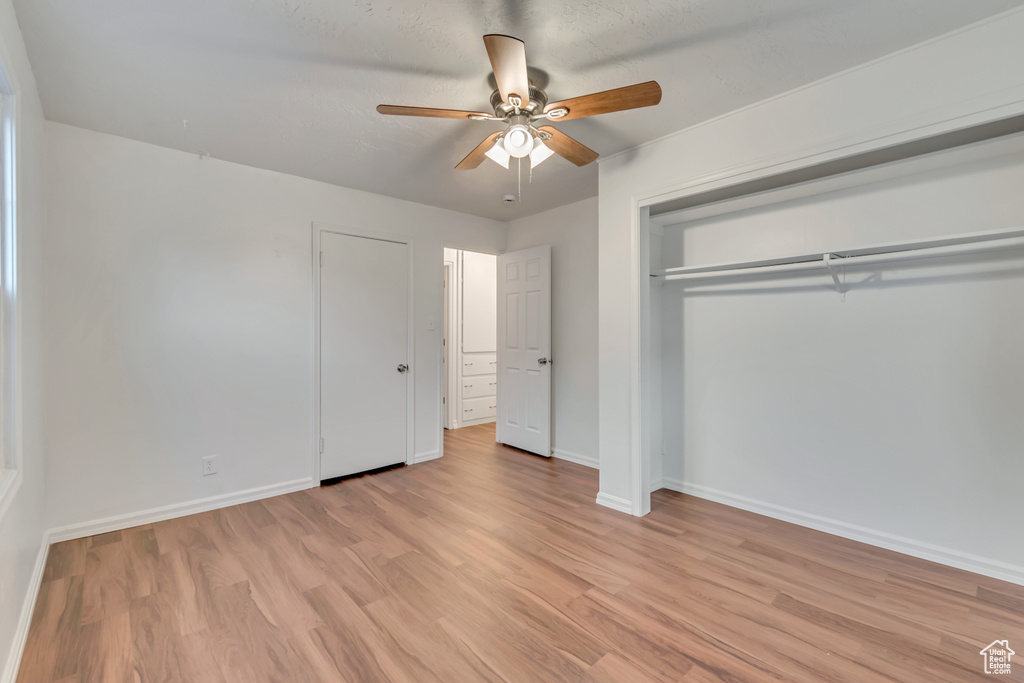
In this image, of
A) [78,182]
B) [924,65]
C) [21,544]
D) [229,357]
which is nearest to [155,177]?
[78,182]

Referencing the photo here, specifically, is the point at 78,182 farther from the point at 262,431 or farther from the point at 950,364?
the point at 950,364

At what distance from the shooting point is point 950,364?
2268 mm

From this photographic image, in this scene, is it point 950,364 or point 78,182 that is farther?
point 78,182

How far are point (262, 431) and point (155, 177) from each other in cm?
184

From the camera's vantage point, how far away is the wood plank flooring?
161 centimetres

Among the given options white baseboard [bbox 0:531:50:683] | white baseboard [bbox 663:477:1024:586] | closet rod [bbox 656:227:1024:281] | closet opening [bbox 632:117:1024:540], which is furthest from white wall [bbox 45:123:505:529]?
white baseboard [bbox 663:477:1024:586]

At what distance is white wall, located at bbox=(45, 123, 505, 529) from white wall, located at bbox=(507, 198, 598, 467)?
1928mm

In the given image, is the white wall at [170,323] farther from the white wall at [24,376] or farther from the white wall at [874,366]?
the white wall at [874,366]

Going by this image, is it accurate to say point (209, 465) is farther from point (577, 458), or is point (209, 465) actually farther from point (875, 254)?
point (875, 254)

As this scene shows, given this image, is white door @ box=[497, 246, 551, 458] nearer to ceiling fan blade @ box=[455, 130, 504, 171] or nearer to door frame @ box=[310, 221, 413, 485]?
door frame @ box=[310, 221, 413, 485]

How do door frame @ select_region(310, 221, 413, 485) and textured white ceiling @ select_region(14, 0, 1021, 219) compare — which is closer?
textured white ceiling @ select_region(14, 0, 1021, 219)

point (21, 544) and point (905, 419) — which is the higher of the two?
point (905, 419)

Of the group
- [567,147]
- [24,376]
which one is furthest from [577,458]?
[24,376]

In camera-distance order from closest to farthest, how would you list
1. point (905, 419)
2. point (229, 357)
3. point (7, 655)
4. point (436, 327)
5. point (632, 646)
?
1. point (7, 655)
2. point (632, 646)
3. point (905, 419)
4. point (229, 357)
5. point (436, 327)
